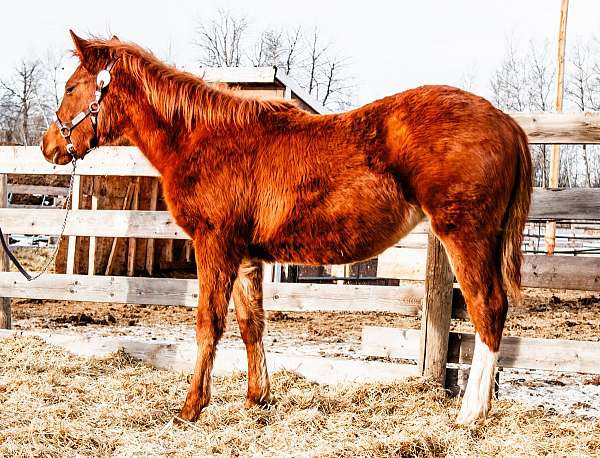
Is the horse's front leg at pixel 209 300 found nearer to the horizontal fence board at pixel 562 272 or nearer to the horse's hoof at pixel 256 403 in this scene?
the horse's hoof at pixel 256 403

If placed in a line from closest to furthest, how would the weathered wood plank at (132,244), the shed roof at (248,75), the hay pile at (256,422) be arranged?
the hay pile at (256,422)
the shed roof at (248,75)
the weathered wood plank at (132,244)

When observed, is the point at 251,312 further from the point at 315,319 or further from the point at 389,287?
the point at 315,319

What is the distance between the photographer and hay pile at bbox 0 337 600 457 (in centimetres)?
299

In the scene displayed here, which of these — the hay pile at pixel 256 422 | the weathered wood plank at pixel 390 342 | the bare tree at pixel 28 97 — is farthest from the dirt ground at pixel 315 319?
the bare tree at pixel 28 97

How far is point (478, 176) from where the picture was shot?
10.3ft

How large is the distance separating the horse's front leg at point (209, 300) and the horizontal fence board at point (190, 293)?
112 centimetres

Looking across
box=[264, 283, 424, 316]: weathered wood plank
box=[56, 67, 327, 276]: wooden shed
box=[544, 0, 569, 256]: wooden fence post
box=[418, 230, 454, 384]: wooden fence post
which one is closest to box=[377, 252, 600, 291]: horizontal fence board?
box=[418, 230, 454, 384]: wooden fence post

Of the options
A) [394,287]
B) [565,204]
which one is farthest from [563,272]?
[394,287]

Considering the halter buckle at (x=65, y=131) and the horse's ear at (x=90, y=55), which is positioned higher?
the horse's ear at (x=90, y=55)

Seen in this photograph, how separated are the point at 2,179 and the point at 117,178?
458 cm

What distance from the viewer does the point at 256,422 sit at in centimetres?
341

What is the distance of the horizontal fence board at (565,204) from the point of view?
3797 millimetres

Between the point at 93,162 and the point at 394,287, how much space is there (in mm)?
2886

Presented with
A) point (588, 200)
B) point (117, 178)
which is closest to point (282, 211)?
point (588, 200)
